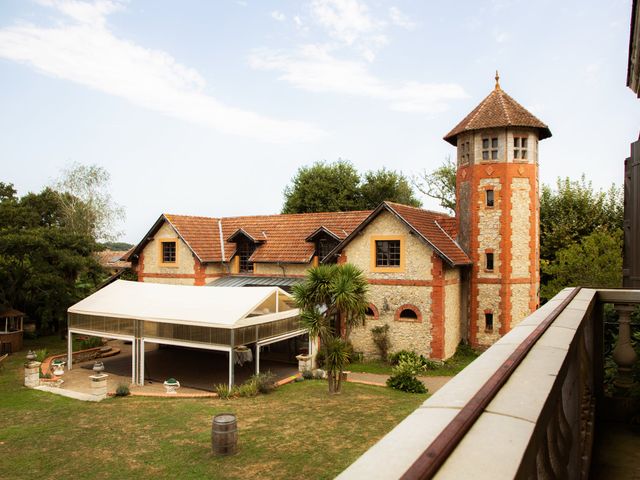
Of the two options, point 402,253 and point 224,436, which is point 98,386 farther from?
point 402,253

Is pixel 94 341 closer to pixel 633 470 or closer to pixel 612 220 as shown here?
pixel 633 470

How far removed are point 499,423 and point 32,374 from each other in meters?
21.0

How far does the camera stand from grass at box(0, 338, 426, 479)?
10.6 meters

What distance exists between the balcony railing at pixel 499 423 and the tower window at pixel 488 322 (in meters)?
21.3

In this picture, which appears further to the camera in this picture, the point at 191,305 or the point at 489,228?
the point at 489,228

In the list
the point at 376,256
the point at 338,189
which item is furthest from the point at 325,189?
the point at 376,256

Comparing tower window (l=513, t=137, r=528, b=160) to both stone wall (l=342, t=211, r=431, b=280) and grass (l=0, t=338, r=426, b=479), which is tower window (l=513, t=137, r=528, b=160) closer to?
stone wall (l=342, t=211, r=431, b=280)

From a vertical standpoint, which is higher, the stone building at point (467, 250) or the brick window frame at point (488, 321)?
the stone building at point (467, 250)

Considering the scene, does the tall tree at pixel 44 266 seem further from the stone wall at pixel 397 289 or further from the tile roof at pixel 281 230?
the stone wall at pixel 397 289

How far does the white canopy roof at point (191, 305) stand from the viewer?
17938 mm

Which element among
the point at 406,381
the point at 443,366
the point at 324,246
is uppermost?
the point at 324,246

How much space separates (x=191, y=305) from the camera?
64.2ft

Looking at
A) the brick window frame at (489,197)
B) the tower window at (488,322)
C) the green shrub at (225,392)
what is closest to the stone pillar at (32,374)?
the green shrub at (225,392)

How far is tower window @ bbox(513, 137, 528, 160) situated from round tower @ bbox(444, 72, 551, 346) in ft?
0.14
